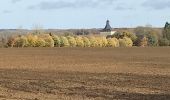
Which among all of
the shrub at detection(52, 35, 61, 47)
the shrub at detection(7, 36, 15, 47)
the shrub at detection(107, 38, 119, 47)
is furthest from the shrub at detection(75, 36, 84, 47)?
the shrub at detection(7, 36, 15, 47)

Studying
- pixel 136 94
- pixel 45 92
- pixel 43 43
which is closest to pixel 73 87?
pixel 45 92

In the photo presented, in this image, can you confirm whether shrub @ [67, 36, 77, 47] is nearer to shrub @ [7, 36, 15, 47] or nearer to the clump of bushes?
the clump of bushes

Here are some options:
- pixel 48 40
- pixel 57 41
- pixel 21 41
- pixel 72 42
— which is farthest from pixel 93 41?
pixel 21 41

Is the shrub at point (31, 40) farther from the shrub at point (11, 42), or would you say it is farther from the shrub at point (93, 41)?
the shrub at point (93, 41)

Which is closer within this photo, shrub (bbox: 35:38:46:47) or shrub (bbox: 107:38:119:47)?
shrub (bbox: 35:38:46:47)

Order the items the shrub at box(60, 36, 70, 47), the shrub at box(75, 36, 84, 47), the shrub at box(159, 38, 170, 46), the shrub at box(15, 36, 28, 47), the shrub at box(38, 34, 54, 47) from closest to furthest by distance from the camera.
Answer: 1. the shrub at box(15, 36, 28, 47)
2. the shrub at box(38, 34, 54, 47)
3. the shrub at box(60, 36, 70, 47)
4. the shrub at box(75, 36, 84, 47)
5. the shrub at box(159, 38, 170, 46)

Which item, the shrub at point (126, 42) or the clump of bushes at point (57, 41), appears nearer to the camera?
the clump of bushes at point (57, 41)

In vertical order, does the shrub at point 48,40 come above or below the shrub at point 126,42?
above

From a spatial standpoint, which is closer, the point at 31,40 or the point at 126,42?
the point at 31,40

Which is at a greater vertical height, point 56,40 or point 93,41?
point 56,40

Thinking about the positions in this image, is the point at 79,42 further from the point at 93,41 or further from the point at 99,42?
the point at 99,42

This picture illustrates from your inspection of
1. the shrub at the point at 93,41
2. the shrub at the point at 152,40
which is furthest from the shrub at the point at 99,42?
the shrub at the point at 152,40

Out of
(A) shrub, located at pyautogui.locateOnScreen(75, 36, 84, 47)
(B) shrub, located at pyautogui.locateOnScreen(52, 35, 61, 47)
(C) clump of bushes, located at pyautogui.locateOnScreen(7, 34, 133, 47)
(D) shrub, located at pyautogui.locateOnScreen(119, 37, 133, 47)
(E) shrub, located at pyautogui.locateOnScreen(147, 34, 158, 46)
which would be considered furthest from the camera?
(E) shrub, located at pyautogui.locateOnScreen(147, 34, 158, 46)

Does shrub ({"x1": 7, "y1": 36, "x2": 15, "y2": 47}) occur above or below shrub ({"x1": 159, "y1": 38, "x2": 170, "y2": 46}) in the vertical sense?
above
